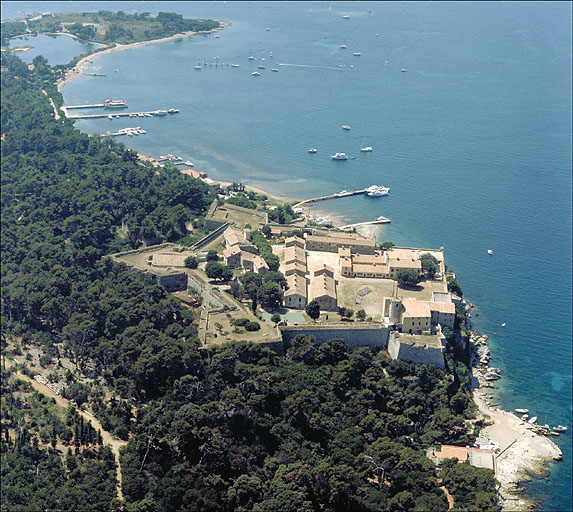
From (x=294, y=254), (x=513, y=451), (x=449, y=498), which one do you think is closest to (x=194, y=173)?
(x=294, y=254)

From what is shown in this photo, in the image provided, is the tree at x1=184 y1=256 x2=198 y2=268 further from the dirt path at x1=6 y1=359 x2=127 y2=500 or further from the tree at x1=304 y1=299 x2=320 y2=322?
the dirt path at x1=6 y1=359 x2=127 y2=500

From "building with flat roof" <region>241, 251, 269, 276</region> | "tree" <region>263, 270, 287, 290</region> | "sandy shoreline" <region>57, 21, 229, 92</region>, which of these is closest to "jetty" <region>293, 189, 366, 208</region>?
"building with flat roof" <region>241, 251, 269, 276</region>

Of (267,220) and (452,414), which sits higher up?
(267,220)

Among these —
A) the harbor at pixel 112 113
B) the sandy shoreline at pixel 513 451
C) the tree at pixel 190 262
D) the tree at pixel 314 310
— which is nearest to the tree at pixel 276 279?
the tree at pixel 314 310

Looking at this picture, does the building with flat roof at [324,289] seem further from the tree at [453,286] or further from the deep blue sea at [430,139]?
the deep blue sea at [430,139]

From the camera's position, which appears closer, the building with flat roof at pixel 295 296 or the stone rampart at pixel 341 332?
the stone rampart at pixel 341 332

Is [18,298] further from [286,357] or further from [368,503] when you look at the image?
[368,503]

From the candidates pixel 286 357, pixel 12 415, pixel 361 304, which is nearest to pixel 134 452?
pixel 12 415
